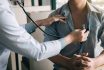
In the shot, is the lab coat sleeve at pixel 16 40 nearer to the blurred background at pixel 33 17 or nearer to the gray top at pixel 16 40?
the gray top at pixel 16 40

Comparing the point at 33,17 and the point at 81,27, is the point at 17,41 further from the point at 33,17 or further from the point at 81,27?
the point at 33,17

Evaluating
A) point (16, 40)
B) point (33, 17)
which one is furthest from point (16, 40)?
point (33, 17)

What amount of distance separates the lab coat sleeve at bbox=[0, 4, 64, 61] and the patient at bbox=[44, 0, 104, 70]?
Answer: 1.23 ft

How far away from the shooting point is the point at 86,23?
1.60 meters

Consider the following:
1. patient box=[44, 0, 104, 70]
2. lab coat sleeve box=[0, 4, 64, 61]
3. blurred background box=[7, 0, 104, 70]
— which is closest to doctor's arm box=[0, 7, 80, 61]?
lab coat sleeve box=[0, 4, 64, 61]

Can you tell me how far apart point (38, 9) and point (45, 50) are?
101cm

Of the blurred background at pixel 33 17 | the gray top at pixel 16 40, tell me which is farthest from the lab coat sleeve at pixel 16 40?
the blurred background at pixel 33 17

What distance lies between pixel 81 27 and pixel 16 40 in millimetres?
620

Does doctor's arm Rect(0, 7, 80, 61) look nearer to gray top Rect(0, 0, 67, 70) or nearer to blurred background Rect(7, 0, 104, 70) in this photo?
gray top Rect(0, 0, 67, 70)

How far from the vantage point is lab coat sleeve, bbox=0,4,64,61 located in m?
1.11

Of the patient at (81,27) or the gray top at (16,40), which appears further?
the patient at (81,27)

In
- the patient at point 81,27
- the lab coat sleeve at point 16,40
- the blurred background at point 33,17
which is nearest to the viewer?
the lab coat sleeve at point 16,40

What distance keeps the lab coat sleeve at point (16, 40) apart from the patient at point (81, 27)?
14.7 inches

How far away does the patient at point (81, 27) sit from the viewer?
4.99 ft
